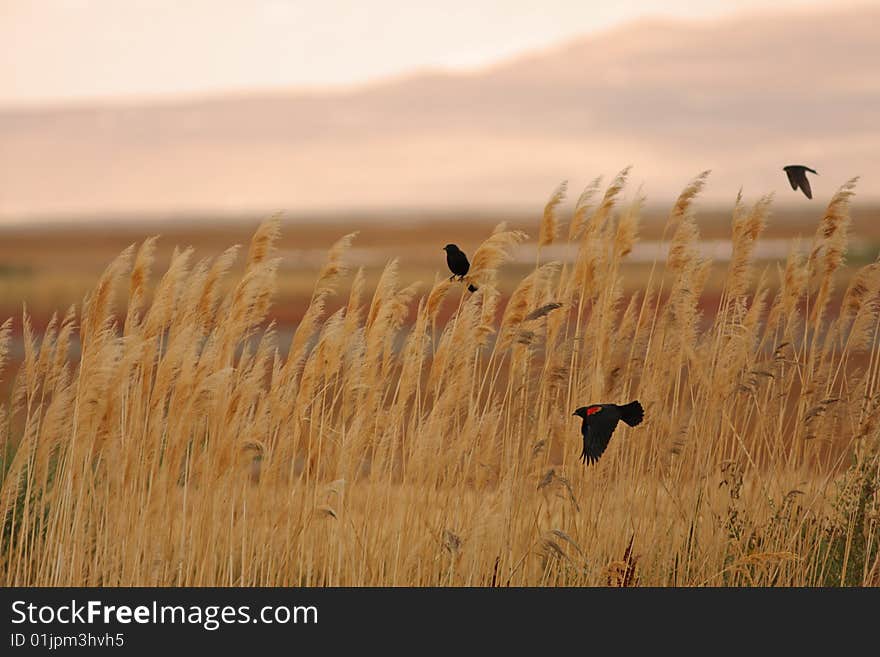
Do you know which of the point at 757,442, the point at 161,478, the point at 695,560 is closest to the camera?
the point at 161,478

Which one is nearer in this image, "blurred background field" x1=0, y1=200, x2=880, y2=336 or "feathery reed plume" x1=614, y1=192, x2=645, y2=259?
"feathery reed plume" x1=614, y1=192, x2=645, y2=259

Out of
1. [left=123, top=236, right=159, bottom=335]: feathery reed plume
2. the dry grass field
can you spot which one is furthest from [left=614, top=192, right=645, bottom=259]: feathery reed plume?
[left=123, top=236, right=159, bottom=335]: feathery reed plume

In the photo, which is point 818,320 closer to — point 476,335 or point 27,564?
point 476,335

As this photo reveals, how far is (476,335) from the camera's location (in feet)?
16.1

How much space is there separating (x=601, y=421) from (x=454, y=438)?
0.71 m

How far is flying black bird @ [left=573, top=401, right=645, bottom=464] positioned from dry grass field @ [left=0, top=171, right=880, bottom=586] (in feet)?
0.64

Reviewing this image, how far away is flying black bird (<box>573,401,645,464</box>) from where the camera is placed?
441 cm

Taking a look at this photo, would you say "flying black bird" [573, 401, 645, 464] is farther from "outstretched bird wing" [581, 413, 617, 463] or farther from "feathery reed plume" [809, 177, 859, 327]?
"feathery reed plume" [809, 177, 859, 327]

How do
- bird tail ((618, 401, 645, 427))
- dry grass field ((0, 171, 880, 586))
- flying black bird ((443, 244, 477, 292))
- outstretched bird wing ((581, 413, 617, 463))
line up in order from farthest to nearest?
flying black bird ((443, 244, 477, 292))
dry grass field ((0, 171, 880, 586))
outstretched bird wing ((581, 413, 617, 463))
bird tail ((618, 401, 645, 427))

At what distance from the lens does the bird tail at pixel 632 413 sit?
4.38 m

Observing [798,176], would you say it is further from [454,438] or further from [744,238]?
[454,438]

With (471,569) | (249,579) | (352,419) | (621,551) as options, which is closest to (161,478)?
(249,579)

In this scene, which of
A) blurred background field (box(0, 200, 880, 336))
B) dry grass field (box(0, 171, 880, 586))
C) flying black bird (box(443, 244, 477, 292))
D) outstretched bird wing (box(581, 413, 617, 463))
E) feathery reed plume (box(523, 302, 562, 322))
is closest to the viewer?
outstretched bird wing (box(581, 413, 617, 463))

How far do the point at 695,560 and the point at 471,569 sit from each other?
1.06 m
